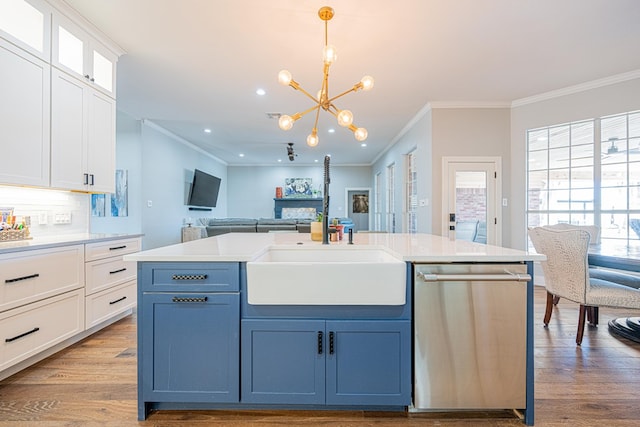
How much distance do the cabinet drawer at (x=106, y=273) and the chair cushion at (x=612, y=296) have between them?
12.6 ft

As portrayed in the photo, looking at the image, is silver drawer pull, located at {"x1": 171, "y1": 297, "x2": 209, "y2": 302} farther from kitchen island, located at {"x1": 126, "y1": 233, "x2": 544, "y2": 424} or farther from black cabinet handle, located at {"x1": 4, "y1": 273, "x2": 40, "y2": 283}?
black cabinet handle, located at {"x1": 4, "y1": 273, "x2": 40, "y2": 283}

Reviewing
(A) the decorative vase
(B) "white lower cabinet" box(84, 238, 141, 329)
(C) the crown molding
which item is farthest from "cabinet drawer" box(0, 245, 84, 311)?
(C) the crown molding

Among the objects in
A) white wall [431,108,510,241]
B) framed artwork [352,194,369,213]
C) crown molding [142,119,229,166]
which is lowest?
framed artwork [352,194,369,213]

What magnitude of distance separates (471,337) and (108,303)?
282 cm

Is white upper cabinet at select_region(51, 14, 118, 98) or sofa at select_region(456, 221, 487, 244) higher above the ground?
white upper cabinet at select_region(51, 14, 118, 98)

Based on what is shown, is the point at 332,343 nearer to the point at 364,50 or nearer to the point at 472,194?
the point at 364,50

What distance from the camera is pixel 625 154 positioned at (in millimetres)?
3666

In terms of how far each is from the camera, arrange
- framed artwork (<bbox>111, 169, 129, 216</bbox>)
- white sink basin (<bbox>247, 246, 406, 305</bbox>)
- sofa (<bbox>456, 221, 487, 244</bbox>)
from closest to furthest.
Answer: white sink basin (<bbox>247, 246, 406, 305</bbox>) < sofa (<bbox>456, 221, 487, 244</bbox>) < framed artwork (<bbox>111, 169, 129, 216</bbox>)

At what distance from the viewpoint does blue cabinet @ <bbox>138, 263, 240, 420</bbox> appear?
58.9 inches

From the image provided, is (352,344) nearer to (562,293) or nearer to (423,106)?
(562,293)

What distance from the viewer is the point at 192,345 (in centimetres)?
150

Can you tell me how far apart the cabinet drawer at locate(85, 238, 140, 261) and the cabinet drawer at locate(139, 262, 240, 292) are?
134cm

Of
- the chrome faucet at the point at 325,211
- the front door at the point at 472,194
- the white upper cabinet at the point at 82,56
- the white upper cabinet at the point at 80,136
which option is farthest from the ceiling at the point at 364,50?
the chrome faucet at the point at 325,211

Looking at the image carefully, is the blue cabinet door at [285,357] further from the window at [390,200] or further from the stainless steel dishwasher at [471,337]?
the window at [390,200]
